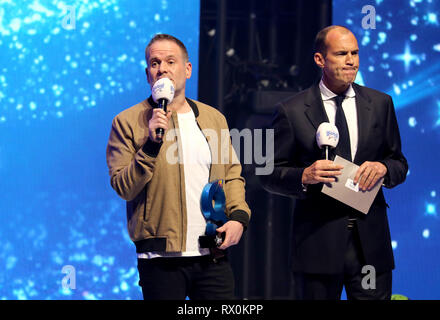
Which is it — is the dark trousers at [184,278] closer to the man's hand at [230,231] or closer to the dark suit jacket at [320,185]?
the man's hand at [230,231]

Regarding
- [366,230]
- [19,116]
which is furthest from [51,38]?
[366,230]

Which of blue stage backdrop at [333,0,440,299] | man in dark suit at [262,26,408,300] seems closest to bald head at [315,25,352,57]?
man in dark suit at [262,26,408,300]

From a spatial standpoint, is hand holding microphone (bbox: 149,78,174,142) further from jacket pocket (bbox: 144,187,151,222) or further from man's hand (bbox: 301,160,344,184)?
man's hand (bbox: 301,160,344,184)

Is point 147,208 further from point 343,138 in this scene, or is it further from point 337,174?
point 343,138

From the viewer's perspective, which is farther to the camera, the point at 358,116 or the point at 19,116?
the point at 19,116

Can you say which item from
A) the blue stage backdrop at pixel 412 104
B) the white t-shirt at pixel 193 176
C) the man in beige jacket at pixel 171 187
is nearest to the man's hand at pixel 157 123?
the man in beige jacket at pixel 171 187

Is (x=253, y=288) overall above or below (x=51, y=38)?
below

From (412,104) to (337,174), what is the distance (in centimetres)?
172

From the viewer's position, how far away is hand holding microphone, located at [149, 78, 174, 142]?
96.9 inches

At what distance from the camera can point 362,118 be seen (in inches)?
115

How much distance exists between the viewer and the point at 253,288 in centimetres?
477

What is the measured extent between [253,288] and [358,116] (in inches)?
87.4

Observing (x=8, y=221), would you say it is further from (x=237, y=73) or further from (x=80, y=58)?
(x=237, y=73)

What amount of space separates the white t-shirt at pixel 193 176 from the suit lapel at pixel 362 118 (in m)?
0.71
